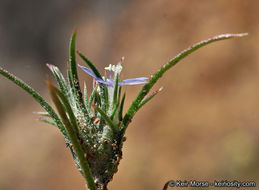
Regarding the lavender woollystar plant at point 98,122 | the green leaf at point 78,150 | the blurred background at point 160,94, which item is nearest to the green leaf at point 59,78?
the lavender woollystar plant at point 98,122

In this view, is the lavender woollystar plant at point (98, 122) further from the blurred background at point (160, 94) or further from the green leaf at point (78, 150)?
the blurred background at point (160, 94)

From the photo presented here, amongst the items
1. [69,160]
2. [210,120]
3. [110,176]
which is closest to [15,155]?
[69,160]

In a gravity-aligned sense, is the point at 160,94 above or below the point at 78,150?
above

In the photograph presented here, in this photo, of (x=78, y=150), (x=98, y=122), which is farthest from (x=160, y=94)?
(x=78, y=150)

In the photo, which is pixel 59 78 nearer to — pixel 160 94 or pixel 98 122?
pixel 98 122

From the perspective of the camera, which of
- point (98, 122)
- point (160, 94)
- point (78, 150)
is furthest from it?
point (160, 94)

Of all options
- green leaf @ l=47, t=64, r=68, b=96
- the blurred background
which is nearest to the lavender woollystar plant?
green leaf @ l=47, t=64, r=68, b=96

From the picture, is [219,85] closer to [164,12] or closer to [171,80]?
[171,80]

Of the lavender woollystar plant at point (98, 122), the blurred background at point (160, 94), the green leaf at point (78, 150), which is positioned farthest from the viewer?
the blurred background at point (160, 94)

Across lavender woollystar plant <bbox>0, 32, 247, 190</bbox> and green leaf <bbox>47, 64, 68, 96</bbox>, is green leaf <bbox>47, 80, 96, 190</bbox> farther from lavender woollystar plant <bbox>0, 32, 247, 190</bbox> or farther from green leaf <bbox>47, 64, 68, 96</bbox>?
green leaf <bbox>47, 64, 68, 96</bbox>
